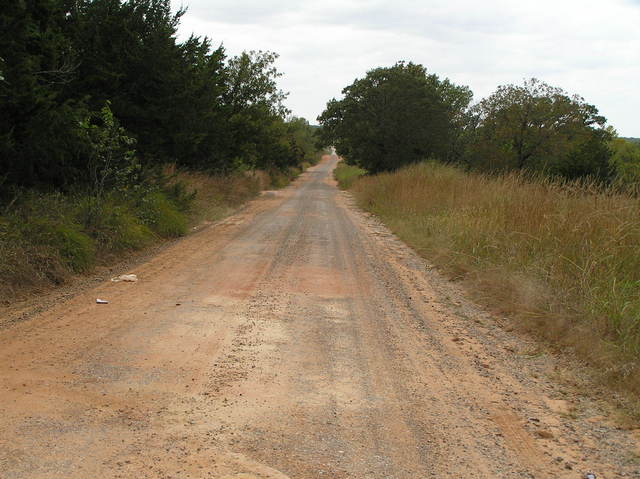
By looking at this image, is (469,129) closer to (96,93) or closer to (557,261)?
(96,93)

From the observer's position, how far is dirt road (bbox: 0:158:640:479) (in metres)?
3.61

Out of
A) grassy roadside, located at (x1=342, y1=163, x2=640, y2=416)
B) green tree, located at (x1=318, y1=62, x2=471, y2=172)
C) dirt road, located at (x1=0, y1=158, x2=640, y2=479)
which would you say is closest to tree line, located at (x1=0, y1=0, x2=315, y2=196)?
dirt road, located at (x1=0, y1=158, x2=640, y2=479)

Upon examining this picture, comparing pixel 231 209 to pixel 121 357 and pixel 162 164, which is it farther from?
pixel 121 357

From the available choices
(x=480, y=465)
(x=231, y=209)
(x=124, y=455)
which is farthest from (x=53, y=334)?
(x=231, y=209)

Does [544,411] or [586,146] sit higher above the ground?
[586,146]

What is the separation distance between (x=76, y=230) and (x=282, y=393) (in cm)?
661

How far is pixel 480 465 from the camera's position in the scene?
3643mm

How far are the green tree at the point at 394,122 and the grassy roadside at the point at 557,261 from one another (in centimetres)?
2202

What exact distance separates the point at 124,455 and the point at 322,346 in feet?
8.57

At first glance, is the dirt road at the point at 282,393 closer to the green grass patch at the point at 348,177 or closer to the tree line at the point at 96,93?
the tree line at the point at 96,93

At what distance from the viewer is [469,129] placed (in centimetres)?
4331

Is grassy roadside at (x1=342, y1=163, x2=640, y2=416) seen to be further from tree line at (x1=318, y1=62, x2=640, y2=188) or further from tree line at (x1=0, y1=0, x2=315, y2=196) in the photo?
tree line at (x1=318, y1=62, x2=640, y2=188)

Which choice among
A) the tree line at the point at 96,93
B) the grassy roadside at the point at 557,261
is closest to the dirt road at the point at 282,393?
the grassy roadside at the point at 557,261

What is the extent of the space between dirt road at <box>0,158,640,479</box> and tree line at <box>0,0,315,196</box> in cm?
343
